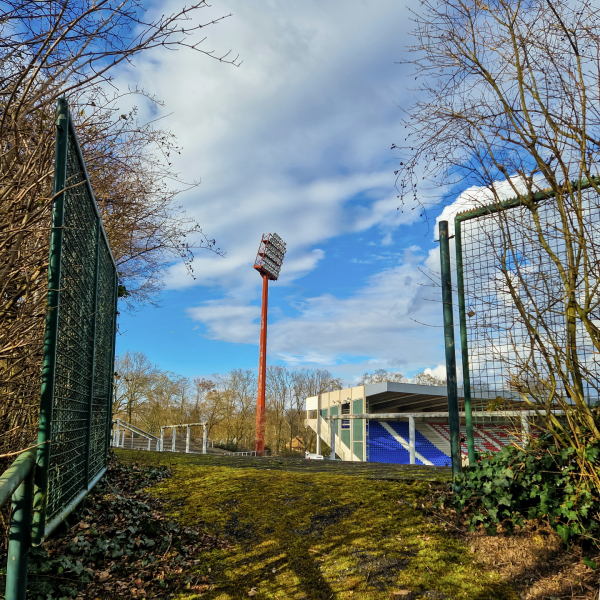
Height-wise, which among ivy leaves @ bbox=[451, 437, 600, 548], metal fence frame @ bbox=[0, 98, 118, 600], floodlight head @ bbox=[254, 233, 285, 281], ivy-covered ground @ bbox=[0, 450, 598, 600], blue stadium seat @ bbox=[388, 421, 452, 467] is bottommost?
blue stadium seat @ bbox=[388, 421, 452, 467]

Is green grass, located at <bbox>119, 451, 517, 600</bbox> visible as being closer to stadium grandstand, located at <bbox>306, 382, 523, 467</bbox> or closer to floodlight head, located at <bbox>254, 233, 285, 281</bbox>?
stadium grandstand, located at <bbox>306, 382, 523, 467</bbox>

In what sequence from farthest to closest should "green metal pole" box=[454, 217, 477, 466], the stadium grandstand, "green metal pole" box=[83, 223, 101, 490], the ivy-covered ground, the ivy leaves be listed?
the stadium grandstand, "green metal pole" box=[454, 217, 477, 466], "green metal pole" box=[83, 223, 101, 490], the ivy leaves, the ivy-covered ground

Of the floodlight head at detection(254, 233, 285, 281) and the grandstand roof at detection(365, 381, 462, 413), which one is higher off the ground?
the floodlight head at detection(254, 233, 285, 281)

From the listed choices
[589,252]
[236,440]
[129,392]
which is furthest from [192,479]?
[236,440]

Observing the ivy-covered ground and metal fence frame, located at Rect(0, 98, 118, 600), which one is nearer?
metal fence frame, located at Rect(0, 98, 118, 600)

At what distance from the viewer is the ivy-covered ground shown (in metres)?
2.88

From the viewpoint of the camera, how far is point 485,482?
3.62m

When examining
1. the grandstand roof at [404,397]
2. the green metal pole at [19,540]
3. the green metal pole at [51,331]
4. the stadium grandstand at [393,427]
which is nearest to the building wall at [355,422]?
the stadium grandstand at [393,427]

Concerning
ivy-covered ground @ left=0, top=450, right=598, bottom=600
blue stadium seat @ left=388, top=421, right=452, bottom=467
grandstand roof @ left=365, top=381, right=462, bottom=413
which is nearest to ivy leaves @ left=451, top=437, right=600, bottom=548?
ivy-covered ground @ left=0, top=450, right=598, bottom=600

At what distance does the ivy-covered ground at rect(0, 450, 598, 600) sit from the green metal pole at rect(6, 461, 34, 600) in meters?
0.67

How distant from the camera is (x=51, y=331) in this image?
232 cm

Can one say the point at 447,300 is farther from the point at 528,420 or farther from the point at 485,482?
the point at 485,482

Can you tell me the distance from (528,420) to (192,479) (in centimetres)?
319

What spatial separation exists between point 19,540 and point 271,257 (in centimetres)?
3510
